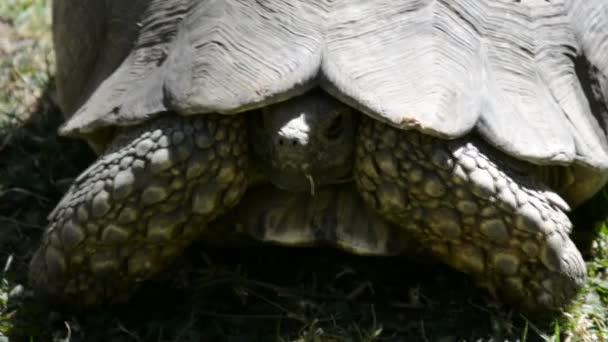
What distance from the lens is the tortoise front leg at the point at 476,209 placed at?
3016 mm

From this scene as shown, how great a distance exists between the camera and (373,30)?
3.03 meters

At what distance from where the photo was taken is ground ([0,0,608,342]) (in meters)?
3.16

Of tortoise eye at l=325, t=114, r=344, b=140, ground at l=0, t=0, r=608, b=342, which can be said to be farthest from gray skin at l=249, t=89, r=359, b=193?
ground at l=0, t=0, r=608, b=342

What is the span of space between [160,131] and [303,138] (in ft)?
1.31

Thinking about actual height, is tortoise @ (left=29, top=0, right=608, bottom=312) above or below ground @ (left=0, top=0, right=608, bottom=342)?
above

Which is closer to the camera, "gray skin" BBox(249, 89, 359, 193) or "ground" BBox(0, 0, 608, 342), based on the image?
"gray skin" BBox(249, 89, 359, 193)

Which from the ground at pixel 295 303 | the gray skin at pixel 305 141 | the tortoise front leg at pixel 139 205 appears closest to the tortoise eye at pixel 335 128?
the gray skin at pixel 305 141

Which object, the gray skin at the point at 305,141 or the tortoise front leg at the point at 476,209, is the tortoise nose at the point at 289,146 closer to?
the gray skin at the point at 305,141

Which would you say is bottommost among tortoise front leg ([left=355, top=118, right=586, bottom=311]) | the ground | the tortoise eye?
the ground

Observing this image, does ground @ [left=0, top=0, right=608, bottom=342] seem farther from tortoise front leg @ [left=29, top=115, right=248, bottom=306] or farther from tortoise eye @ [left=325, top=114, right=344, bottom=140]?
tortoise eye @ [left=325, top=114, right=344, bottom=140]

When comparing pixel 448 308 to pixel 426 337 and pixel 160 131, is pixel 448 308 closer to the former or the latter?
pixel 426 337

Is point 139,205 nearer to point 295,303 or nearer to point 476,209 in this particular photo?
point 295,303

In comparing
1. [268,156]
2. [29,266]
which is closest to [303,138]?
[268,156]

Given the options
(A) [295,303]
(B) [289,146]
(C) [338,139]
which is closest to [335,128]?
(C) [338,139]
